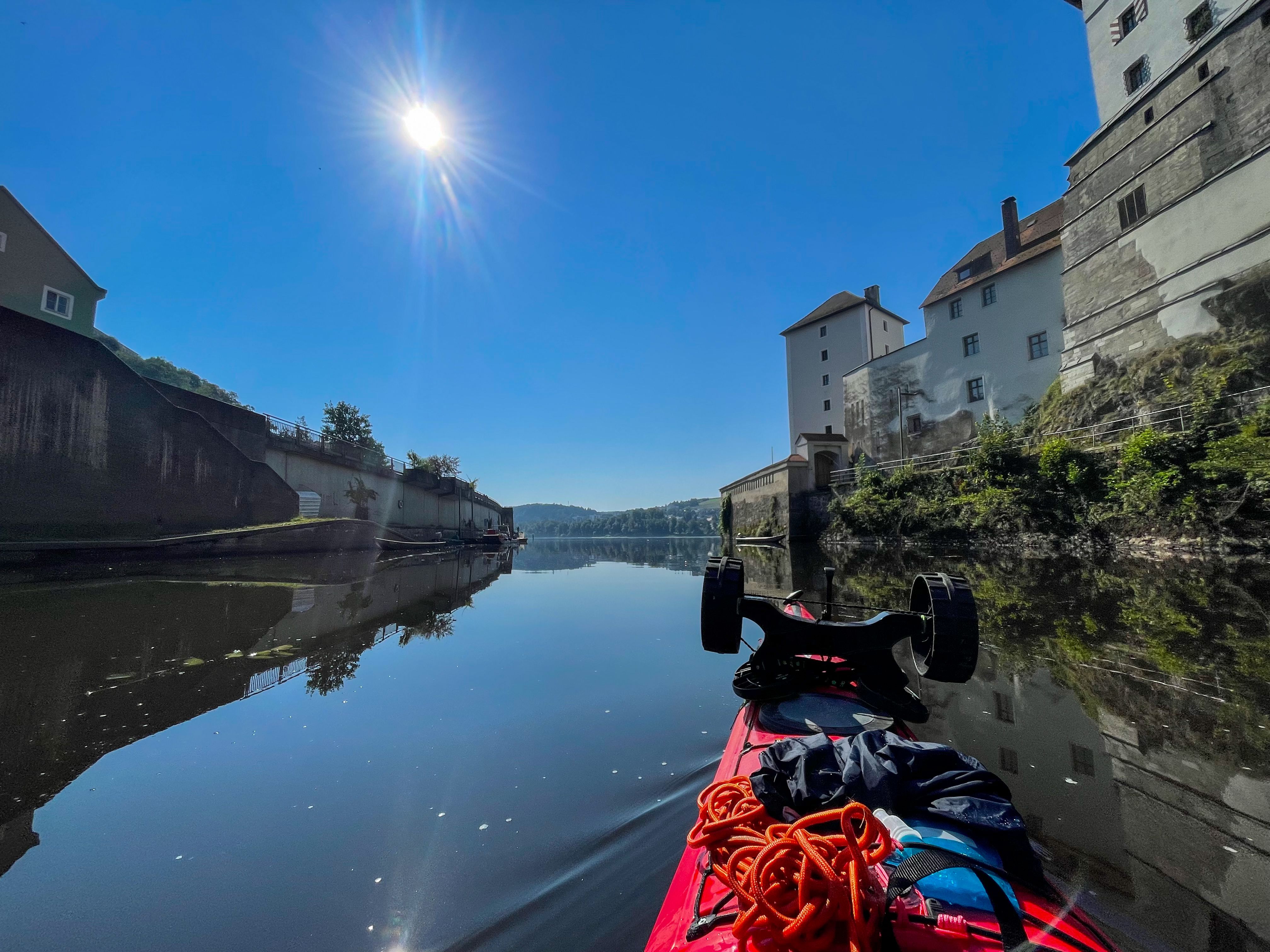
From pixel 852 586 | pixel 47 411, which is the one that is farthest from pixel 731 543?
pixel 47 411

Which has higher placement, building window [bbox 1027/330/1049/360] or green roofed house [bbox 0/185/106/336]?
green roofed house [bbox 0/185/106/336]

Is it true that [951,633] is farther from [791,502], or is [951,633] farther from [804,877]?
[791,502]

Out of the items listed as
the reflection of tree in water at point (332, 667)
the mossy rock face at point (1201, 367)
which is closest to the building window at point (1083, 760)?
the reflection of tree in water at point (332, 667)

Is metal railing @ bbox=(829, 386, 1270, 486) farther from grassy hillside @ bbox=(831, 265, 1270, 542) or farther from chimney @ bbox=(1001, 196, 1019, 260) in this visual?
chimney @ bbox=(1001, 196, 1019, 260)

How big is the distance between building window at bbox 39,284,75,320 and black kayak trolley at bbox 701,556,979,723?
29079 mm

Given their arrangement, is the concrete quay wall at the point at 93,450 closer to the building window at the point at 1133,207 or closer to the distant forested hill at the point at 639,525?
the building window at the point at 1133,207

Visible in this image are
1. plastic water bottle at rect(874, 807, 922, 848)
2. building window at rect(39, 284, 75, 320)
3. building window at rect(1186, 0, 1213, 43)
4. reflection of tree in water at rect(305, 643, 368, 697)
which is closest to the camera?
plastic water bottle at rect(874, 807, 922, 848)

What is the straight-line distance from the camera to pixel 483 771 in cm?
322

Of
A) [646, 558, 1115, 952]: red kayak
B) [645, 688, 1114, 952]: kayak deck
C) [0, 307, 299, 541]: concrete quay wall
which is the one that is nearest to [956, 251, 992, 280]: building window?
[646, 558, 1115, 952]: red kayak

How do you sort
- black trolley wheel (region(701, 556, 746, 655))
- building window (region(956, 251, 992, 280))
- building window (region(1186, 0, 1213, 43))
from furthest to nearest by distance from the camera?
building window (region(956, 251, 992, 280))
building window (region(1186, 0, 1213, 43))
black trolley wheel (region(701, 556, 746, 655))

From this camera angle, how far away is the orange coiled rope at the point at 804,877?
1.08 metres

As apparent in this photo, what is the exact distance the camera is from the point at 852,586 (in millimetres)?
10062

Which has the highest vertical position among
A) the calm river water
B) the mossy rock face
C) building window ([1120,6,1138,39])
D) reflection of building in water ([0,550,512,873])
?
building window ([1120,6,1138,39])

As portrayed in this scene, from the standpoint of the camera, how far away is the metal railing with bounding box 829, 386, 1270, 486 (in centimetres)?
1230
